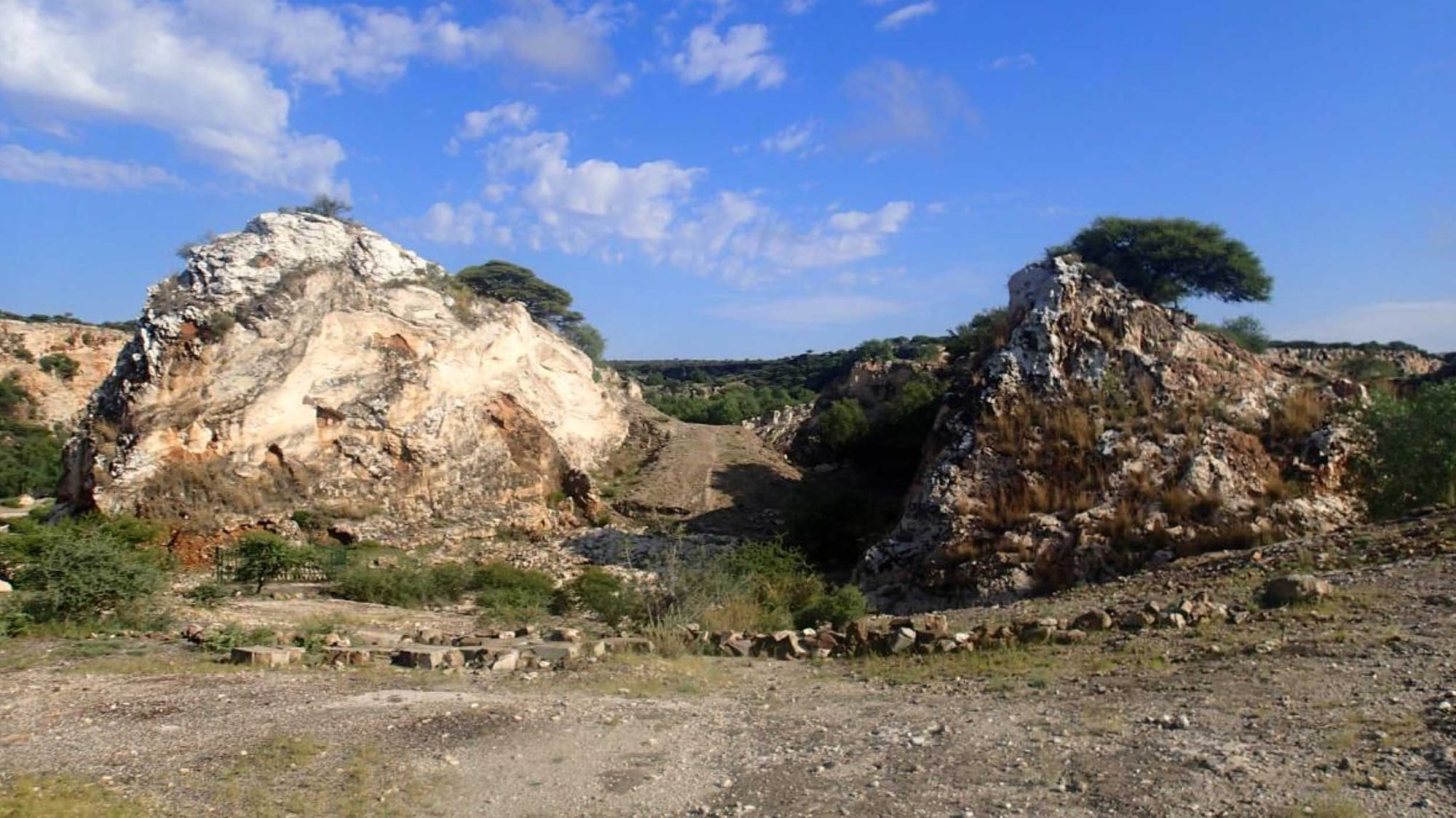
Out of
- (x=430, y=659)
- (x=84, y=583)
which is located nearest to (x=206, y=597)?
(x=84, y=583)

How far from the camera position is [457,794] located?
525 centimetres

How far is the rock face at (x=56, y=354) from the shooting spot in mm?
50594

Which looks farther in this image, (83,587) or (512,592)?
(512,592)

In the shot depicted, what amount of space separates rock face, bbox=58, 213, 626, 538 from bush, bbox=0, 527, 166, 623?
29.7ft

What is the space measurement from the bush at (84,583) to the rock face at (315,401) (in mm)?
9058

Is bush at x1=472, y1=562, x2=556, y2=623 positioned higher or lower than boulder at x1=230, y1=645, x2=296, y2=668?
lower

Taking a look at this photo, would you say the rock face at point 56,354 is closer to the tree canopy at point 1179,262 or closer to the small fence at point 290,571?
the small fence at point 290,571

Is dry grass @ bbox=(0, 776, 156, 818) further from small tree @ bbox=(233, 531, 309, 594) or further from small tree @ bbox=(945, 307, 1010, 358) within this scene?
small tree @ bbox=(945, 307, 1010, 358)

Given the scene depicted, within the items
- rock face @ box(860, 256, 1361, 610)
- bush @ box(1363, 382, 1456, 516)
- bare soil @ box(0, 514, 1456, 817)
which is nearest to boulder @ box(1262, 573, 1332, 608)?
bare soil @ box(0, 514, 1456, 817)

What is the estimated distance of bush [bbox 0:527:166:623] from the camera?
10391 millimetres

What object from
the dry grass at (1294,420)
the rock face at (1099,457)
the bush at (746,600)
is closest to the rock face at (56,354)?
the bush at (746,600)

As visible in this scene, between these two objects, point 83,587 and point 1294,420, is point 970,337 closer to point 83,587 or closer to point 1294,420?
point 1294,420

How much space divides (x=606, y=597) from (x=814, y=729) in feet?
25.3

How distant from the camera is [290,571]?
17359mm
